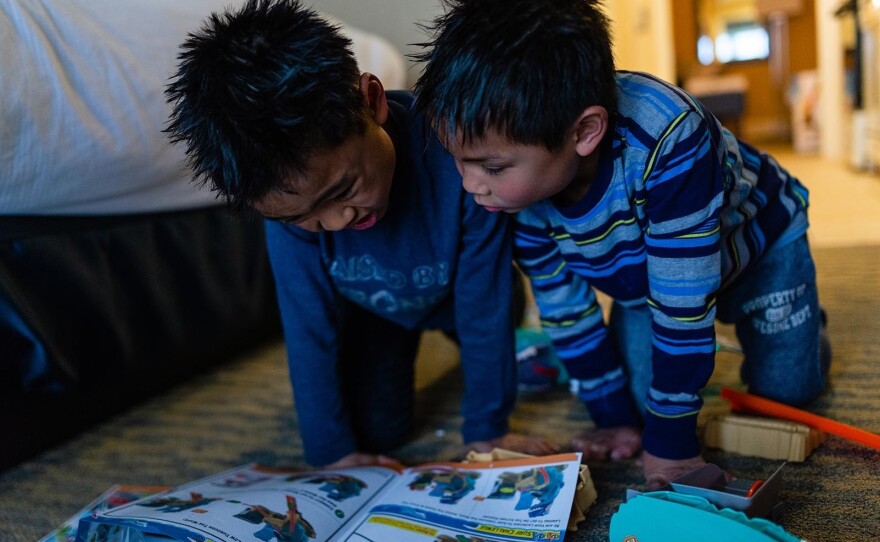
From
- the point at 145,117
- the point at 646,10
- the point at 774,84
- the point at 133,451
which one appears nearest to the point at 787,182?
the point at 145,117

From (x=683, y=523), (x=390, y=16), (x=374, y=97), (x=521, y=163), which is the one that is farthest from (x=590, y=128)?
(x=390, y=16)

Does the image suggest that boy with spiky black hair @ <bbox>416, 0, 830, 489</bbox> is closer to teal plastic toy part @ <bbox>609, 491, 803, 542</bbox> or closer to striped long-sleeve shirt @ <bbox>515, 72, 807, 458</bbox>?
striped long-sleeve shirt @ <bbox>515, 72, 807, 458</bbox>

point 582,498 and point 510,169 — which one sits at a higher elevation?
point 510,169

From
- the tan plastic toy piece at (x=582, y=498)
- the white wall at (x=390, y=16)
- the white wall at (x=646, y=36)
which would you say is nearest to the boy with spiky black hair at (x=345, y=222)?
the tan plastic toy piece at (x=582, y=498)

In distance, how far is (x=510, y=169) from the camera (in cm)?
60

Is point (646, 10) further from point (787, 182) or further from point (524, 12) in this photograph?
point (524, 12)

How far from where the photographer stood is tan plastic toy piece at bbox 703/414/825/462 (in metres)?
0.70

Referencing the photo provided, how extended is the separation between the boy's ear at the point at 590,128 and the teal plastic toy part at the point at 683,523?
0.91 ft

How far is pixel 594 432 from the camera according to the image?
82 cm

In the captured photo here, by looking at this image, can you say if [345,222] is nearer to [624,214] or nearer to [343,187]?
[343,187]

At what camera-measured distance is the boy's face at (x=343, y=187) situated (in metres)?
0.60

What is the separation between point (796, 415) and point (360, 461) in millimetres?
458

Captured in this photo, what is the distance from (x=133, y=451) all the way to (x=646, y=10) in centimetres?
276

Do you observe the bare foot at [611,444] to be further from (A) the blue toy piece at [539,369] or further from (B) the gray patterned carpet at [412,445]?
(A) the blue toy piece at [539,369]
